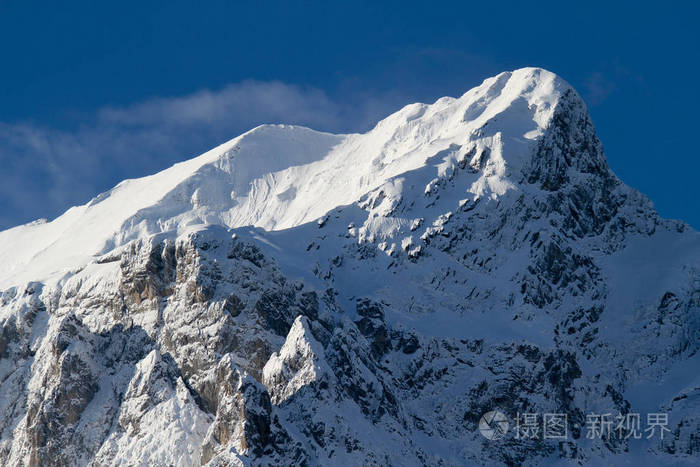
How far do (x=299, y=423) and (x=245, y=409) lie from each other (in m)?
11.8

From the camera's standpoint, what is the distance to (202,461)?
7165 inches

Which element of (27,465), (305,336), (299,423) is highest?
(305,336)

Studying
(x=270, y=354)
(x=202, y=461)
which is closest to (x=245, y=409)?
(x=202, y=461)

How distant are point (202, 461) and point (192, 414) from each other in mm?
10836

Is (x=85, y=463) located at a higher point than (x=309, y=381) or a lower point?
lower

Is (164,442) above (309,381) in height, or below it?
below

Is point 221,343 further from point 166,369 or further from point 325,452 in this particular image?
point 325,452

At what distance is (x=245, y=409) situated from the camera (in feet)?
582

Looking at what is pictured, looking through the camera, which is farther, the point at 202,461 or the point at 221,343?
the point at 221,343

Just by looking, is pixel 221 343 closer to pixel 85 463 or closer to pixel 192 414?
pixel 192 414

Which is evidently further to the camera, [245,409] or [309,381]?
[309,381]

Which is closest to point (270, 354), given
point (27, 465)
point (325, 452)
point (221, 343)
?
point (221, 343)

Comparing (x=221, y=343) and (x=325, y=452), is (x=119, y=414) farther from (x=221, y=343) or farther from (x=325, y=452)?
(x=325, y=452)

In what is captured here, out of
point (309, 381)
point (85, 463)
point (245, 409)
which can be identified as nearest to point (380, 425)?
point (309, 381)
